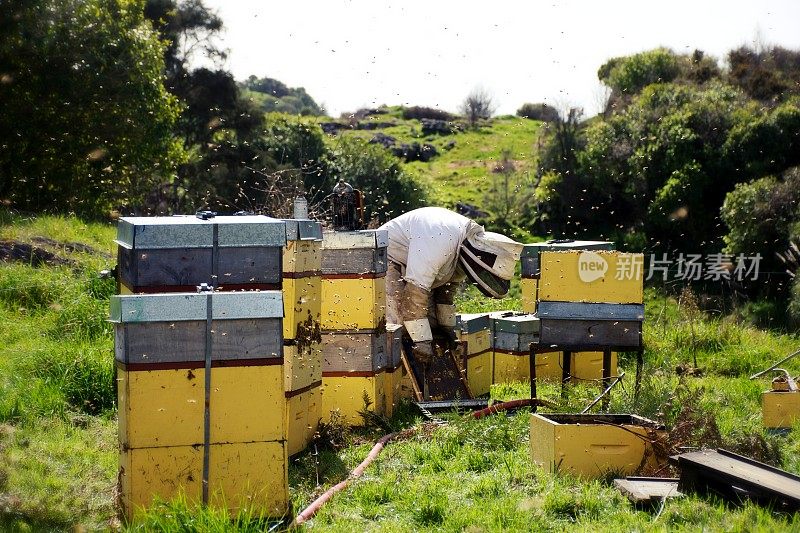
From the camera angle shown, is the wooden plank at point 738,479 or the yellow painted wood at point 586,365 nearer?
the wooden plank at point 738,479

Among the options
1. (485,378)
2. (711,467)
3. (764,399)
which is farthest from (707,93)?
(711,467)

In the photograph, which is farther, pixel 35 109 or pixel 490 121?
pixel 490 121

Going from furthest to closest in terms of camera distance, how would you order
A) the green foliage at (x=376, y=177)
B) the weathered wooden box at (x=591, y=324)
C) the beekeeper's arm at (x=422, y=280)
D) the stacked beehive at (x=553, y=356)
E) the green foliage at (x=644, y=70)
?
the green foliage at (x=644, y=70)
the green foliage at (x=376, y=177)
the stacked beehive at (x=553, y=356)
the beekeeper's arm at (x=422, y=280)
the weathered wooden box at (x=591, y=324)

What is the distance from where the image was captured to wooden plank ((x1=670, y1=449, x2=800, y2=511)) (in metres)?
3.96

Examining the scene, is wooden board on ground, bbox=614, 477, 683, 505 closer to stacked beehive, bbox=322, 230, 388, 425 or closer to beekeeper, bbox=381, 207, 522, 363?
stacked beehive, bbox=322, 230, 388, 425

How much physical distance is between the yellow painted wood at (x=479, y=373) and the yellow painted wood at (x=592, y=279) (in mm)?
1857

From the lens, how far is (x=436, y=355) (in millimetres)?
7863

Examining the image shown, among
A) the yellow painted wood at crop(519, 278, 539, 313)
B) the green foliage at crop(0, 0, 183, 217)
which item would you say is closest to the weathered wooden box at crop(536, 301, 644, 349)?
the yellow painted wood at crop(519, 278, 539, 313)

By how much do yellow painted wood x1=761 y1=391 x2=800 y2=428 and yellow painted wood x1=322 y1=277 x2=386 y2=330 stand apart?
2817mm

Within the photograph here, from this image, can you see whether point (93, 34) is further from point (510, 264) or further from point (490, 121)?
point (490, 121)

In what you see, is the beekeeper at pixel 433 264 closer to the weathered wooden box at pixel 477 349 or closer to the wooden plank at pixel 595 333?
the weathered wooden box at pixel 477 349

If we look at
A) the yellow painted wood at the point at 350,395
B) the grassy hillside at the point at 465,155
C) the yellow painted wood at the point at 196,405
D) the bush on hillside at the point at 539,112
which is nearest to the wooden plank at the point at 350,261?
the yellow painted wood at the point at 350,395

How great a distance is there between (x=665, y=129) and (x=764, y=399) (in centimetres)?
2437

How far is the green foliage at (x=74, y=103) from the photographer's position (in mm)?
13914
